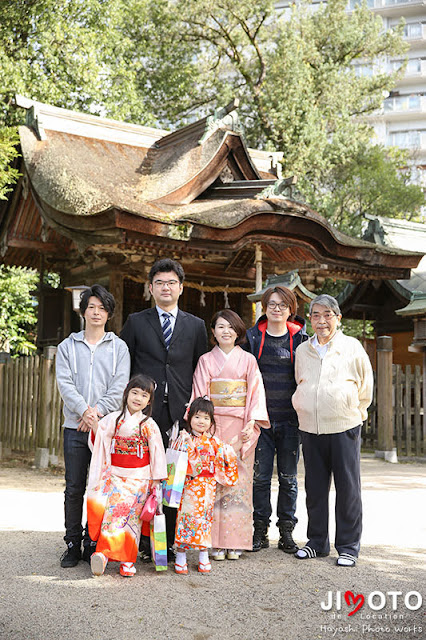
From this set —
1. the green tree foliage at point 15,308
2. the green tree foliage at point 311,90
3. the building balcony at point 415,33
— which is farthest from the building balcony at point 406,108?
the green tree foliage at point 15,308

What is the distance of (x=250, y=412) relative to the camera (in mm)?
3973

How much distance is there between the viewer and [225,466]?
383 cm

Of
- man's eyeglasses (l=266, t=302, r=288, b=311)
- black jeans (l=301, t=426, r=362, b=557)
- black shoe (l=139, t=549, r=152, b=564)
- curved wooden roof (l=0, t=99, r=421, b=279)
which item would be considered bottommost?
black shoe (l=139, t=549, r=152, b=564)

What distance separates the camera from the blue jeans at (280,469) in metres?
4.12

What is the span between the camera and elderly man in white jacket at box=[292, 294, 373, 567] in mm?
3924

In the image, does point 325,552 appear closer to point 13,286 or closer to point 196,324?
point 196,324

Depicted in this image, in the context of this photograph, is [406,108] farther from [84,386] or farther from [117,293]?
[84,386]

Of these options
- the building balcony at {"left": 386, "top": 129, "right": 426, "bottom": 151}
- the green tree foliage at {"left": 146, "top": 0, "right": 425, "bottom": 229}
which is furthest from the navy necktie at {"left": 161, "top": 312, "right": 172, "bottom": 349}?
the building balcony at {"left": 386, "top": 129, "right": 426, "bottom": 151}

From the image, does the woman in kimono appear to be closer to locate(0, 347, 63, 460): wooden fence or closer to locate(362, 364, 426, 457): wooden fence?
locate(0, 347, 63, 460): wooden fence

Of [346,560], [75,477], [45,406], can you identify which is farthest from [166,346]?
[45,406]

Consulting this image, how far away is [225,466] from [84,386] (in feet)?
3.21

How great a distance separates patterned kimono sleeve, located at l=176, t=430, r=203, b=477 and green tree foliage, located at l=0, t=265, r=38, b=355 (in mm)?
11370

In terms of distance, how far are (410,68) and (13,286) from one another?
33.0 m

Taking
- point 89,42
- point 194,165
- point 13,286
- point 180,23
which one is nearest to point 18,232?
point 194,165
